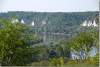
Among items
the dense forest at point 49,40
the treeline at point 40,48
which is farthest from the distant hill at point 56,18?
the treeline at point 40,48

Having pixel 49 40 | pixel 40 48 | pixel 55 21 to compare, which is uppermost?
pixel 55 21

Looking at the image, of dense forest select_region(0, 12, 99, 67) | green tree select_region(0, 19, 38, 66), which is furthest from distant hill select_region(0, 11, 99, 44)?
green tree select_region(0, 19, 38, 66)

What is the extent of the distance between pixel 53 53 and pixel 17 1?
2.76 feet

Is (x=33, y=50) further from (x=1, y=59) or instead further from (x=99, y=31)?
(x=99, y=31)

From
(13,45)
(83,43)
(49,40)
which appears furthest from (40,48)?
(83,43)

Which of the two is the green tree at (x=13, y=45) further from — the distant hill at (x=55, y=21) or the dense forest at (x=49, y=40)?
the distant hill at (x=55, y=21)

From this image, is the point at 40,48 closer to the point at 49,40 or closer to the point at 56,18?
the point at 49,40

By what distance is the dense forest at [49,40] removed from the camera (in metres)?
3.84

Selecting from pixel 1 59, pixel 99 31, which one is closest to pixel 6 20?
pixel 1 59

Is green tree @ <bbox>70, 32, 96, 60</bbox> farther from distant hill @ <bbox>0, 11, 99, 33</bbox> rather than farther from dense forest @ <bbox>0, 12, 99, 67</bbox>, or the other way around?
distant hill @ <bbox>0, 11, 99, 33</bbox>

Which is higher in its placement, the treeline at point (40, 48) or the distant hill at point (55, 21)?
the distant hill at point (55, 21)

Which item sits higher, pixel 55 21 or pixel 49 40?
pixel 55 21

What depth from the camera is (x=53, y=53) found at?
12.6ft

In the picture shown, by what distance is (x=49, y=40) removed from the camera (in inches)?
152
